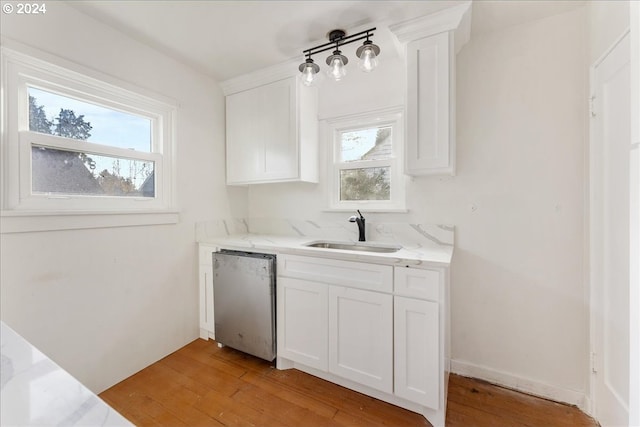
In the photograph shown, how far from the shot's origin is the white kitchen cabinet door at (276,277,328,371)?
70.6 inches

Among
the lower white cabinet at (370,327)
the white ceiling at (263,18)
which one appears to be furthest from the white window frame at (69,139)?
the lower white cabinet at (370,327)

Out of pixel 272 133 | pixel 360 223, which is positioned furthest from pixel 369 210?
pixel 272 133

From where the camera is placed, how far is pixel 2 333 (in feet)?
2.19

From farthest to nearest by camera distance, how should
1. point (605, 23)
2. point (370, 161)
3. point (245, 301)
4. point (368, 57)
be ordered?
point (370, 161) → point (245, 301) → point (368, 57) → point (605, 23)

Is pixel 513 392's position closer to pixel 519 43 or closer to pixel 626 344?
pixel 626 344

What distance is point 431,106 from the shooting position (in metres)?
1.72

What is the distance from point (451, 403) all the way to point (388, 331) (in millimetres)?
640

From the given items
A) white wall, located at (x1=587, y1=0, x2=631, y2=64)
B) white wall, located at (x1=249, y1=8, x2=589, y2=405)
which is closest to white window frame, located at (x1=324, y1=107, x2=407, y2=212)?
white wall, located at (x1=249, y1=8, x2=589, y2=405)

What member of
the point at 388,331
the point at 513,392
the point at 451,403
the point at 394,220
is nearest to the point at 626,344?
the point at 513,392

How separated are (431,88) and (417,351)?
5.37 ft

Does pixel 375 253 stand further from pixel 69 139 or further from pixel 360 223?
pixel 69 139

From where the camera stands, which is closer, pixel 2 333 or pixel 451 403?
pixel 2 333

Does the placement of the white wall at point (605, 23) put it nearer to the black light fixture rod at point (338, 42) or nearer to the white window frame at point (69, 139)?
the black light fixture rod at point (338, 42)

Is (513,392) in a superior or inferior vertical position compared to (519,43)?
inferior
